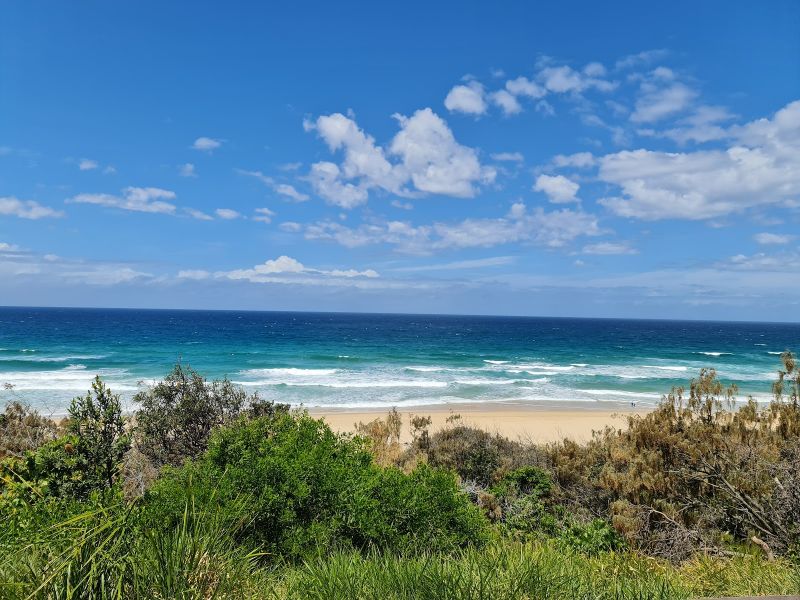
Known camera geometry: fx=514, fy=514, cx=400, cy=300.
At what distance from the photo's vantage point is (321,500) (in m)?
5.16

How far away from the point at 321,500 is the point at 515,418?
61.7 feet

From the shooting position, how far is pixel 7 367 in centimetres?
3731

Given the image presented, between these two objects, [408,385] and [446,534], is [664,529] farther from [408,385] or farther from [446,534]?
[408,385]

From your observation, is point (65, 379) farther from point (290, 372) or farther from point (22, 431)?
point (22, 431)

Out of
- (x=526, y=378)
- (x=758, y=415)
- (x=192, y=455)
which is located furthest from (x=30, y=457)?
(x=526, y=378)

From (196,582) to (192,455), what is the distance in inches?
281

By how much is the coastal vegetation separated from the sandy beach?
8838 mm

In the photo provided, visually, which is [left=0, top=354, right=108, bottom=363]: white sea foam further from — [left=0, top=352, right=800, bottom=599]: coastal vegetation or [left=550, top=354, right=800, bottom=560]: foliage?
[left=550, top=354, right=800, bottom=560]: foliage

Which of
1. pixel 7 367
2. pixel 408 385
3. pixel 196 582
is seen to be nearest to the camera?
pixel 196 582

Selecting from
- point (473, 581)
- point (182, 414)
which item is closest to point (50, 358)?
point (182, 414)

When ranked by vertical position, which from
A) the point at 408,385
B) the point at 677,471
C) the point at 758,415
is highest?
the point at 758,415

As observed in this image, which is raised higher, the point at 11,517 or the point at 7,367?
the point at 11,517

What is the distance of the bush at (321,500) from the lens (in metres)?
4.88

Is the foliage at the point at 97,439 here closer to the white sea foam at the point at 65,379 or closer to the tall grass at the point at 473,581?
the tall grass at the point at 473,581
